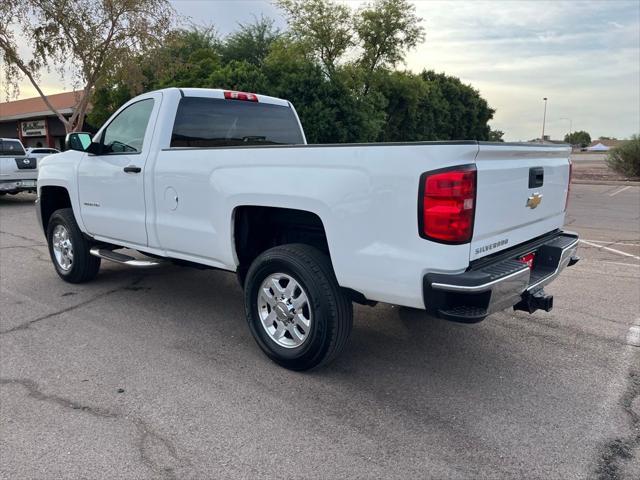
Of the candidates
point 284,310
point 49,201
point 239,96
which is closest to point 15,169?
point 49,201

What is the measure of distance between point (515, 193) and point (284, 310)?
1733mm

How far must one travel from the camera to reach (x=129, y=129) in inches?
199

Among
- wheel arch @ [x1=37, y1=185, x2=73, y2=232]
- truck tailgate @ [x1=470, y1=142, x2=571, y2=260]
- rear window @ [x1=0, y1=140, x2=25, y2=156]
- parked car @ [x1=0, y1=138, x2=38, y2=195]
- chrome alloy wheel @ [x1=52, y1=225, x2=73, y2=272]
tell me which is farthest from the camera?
rear window @ [x1=0, y1=140, x2=25, y2=156]

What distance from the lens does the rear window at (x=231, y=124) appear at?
4.78 metres

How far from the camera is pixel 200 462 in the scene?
9.07ft

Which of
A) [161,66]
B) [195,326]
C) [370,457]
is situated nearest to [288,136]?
[195,326]

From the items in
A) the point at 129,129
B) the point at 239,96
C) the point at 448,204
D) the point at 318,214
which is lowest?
the point at 318,214

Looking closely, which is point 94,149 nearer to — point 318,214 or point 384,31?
point 318,214

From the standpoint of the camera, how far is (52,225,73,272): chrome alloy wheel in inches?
236

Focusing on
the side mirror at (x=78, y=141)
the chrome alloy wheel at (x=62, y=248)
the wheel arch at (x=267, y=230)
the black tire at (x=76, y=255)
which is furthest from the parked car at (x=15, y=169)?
the wheel arch at (x=267, y=230)

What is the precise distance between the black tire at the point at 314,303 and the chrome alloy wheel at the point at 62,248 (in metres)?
3.19

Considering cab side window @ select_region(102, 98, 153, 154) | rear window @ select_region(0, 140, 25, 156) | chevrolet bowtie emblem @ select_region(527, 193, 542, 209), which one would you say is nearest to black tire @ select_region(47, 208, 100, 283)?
cab side window @ select_region(102, 98, 153, 154)

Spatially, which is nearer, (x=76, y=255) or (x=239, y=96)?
(x=239, y=96)

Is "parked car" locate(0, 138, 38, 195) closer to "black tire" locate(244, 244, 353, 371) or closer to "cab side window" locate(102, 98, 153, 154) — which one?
"cab side window" locate(102, 98, 153, 154)
